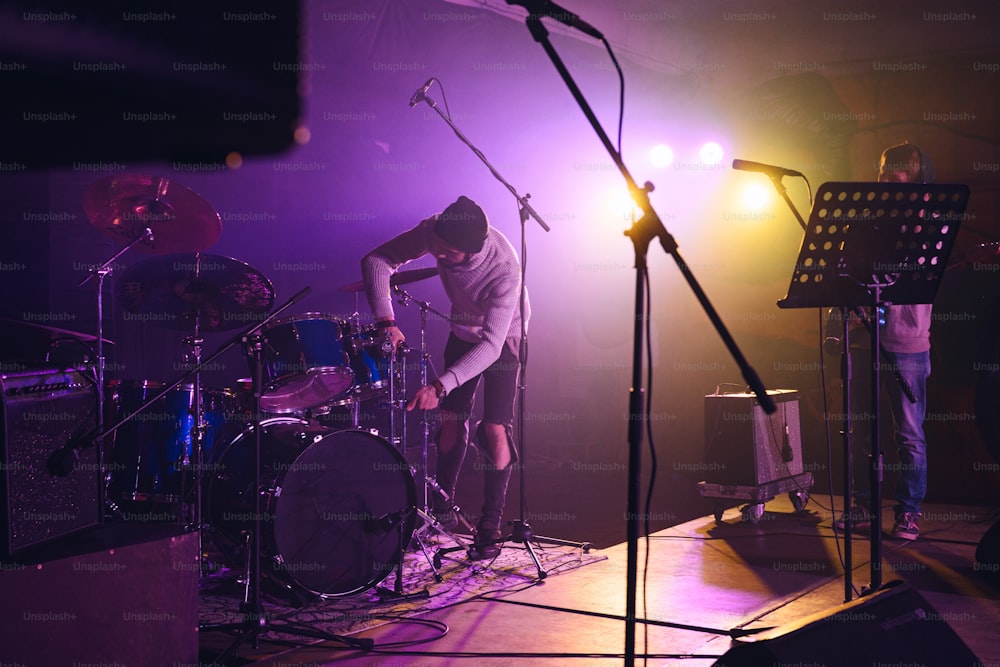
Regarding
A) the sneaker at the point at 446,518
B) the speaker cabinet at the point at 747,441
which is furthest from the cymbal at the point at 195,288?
the speaker cabinet at the point at 747,441

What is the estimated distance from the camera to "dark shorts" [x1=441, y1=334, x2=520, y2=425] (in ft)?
16.6

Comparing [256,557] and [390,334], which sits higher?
[390,334]

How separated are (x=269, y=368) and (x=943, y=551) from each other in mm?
3914

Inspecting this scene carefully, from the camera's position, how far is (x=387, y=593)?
14.0ft

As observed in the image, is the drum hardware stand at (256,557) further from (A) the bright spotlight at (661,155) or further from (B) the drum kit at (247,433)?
(A) the bright spotlight at (661,155)

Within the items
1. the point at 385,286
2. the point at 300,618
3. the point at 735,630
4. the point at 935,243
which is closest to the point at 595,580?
the point at 735,630

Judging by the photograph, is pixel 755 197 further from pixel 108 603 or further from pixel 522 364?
pixel 108 603

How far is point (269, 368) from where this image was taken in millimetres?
4320

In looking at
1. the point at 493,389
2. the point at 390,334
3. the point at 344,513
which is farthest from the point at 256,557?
the point at 493,389

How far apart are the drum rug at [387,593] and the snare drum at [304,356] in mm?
924

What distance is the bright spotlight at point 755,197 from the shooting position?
8000mm

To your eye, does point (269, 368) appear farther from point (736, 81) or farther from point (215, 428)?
point (736, 81)

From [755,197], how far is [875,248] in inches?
185

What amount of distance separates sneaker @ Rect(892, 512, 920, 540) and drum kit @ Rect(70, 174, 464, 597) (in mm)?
3018
